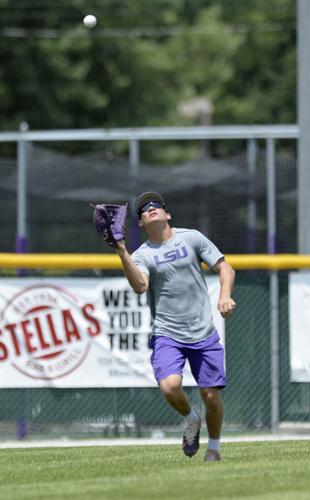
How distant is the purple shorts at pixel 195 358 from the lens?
30.2 ft

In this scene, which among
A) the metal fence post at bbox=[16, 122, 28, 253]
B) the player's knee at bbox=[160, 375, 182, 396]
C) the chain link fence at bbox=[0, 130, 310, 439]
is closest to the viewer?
the player's knee at bbox=[160, 375, 182, 396]

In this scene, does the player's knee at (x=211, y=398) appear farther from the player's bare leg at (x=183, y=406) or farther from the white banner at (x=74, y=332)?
the white banner at (x=74, y=332)

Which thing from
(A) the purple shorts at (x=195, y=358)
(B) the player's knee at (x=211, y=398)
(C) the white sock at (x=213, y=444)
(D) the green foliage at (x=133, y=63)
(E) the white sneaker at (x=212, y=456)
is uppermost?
(D) the green foliage at (x=133, y=63)

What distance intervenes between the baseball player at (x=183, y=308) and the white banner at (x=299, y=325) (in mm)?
3325

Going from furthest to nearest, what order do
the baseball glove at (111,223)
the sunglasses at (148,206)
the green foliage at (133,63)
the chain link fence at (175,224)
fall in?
the green foliage at (133,63) < the chain link fence at (175,224) < the sunglasses at (148,206) < the baseball glove at (111,223)

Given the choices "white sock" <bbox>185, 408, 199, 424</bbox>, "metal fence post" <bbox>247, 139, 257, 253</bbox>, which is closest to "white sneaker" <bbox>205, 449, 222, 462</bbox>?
"white sock" <bbox>185, 408, 199, 424</bbox>

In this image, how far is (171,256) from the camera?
30.3 feet

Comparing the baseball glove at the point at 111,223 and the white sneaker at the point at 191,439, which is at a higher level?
the baseball glove at the point at 111,223

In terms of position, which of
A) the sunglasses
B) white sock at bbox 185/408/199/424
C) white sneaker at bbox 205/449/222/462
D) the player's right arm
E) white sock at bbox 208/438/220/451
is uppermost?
the sunglasses

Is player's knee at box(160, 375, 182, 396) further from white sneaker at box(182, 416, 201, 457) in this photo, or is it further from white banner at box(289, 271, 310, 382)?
white banner at box(289, 271, 310, 382)

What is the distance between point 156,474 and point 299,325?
4.30m

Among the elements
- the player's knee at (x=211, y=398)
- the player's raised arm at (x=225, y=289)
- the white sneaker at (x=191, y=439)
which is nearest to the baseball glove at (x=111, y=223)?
the player's raised arm at (x=225, y=289)

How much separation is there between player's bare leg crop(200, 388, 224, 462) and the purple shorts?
7 cm

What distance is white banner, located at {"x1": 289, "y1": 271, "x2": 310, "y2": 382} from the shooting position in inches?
493
